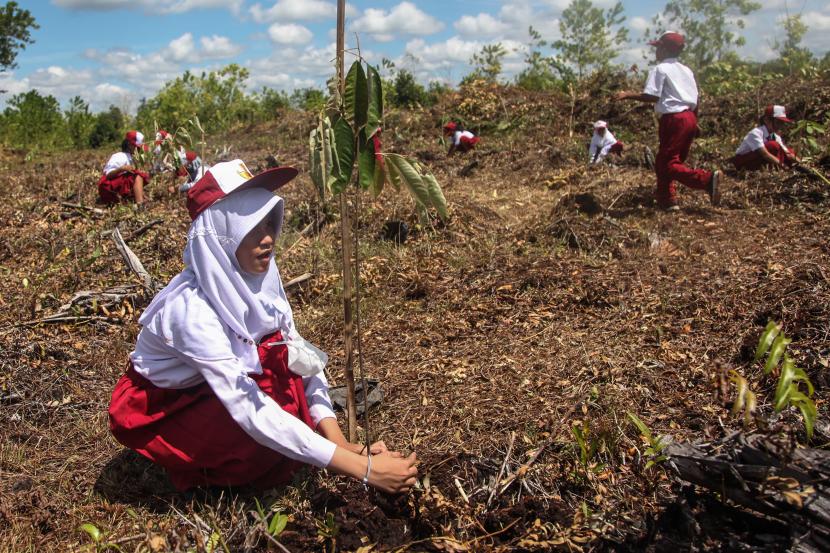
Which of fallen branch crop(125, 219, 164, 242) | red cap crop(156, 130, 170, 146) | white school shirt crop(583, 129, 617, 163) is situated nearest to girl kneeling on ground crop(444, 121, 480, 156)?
white school shirt crop(583, 129, 617, 163)

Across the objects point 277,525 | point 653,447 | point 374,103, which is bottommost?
point 277,525

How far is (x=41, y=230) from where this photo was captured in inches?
227

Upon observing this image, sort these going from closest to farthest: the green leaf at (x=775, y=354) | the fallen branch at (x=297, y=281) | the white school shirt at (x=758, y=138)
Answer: the green leaf at (x=775, y=354) → the fallen branch at (x=297, y=281) → the white school shirt at (x=758, y=138)

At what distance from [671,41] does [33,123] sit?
12.8m

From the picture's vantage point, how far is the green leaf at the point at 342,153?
1667 mm

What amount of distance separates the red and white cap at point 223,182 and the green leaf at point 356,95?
0.35 m

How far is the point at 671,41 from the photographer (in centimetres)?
539

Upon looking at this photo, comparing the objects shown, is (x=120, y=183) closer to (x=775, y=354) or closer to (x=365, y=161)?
(x=365, y=161)

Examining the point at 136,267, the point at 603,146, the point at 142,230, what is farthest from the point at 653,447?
the point at 603,146

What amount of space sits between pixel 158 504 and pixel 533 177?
5.81 meters

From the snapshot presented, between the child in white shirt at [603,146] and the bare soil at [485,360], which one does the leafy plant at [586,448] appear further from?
the child in white shirt at [603,146]

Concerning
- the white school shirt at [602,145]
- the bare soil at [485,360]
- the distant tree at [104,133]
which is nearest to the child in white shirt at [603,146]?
the white school shirt at [602,145]

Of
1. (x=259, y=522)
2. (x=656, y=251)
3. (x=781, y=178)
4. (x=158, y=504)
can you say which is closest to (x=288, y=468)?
(x=259, y=522)

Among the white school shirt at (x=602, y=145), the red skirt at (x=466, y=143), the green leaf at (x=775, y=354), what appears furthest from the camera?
the red skirt at (x=466, y=143)
